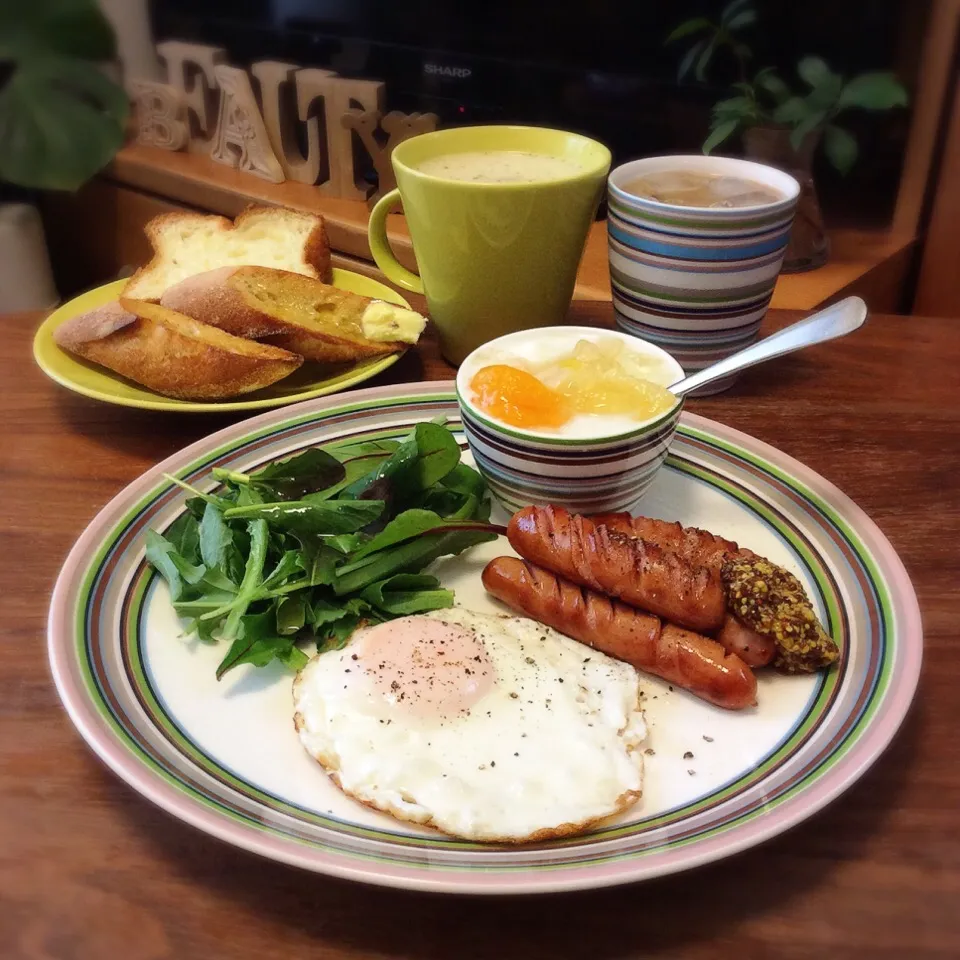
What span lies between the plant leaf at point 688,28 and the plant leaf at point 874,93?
579 millimetres

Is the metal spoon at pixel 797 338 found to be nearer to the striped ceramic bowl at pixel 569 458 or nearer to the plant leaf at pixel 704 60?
the striped ceramic bowl at pixel 569 458

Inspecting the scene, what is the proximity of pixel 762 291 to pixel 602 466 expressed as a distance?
0.69 m

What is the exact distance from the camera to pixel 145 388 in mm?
1743

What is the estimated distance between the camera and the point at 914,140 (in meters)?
3.13

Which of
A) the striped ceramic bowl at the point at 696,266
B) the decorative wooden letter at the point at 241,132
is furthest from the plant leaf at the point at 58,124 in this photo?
the striped ceramic bowl at the point at 696,266

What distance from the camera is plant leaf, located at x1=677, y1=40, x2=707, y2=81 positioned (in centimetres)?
323

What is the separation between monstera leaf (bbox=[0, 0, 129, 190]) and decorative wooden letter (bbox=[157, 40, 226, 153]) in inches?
10.9

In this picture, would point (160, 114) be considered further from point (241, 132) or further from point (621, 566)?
point (621, 566)

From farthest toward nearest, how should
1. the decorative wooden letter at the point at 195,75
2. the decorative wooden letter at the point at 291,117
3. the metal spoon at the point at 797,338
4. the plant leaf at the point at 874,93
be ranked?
1. the decorative wooden letter at the point at 195,75
2. the decorative wooden letter at the point at 291,117
3. the plant leaf at the point at 874,93
4. the metal spoon at the point at 797,338

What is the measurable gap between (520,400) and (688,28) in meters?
2.41

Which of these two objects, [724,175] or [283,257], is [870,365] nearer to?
[724,175]

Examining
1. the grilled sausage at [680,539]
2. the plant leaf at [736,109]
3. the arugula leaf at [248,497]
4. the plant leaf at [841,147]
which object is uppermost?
the plant leaf at [736,109]

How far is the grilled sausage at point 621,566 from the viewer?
1.15 meters

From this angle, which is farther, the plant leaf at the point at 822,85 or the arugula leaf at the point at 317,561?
the plant leaf at the point at 822,85
